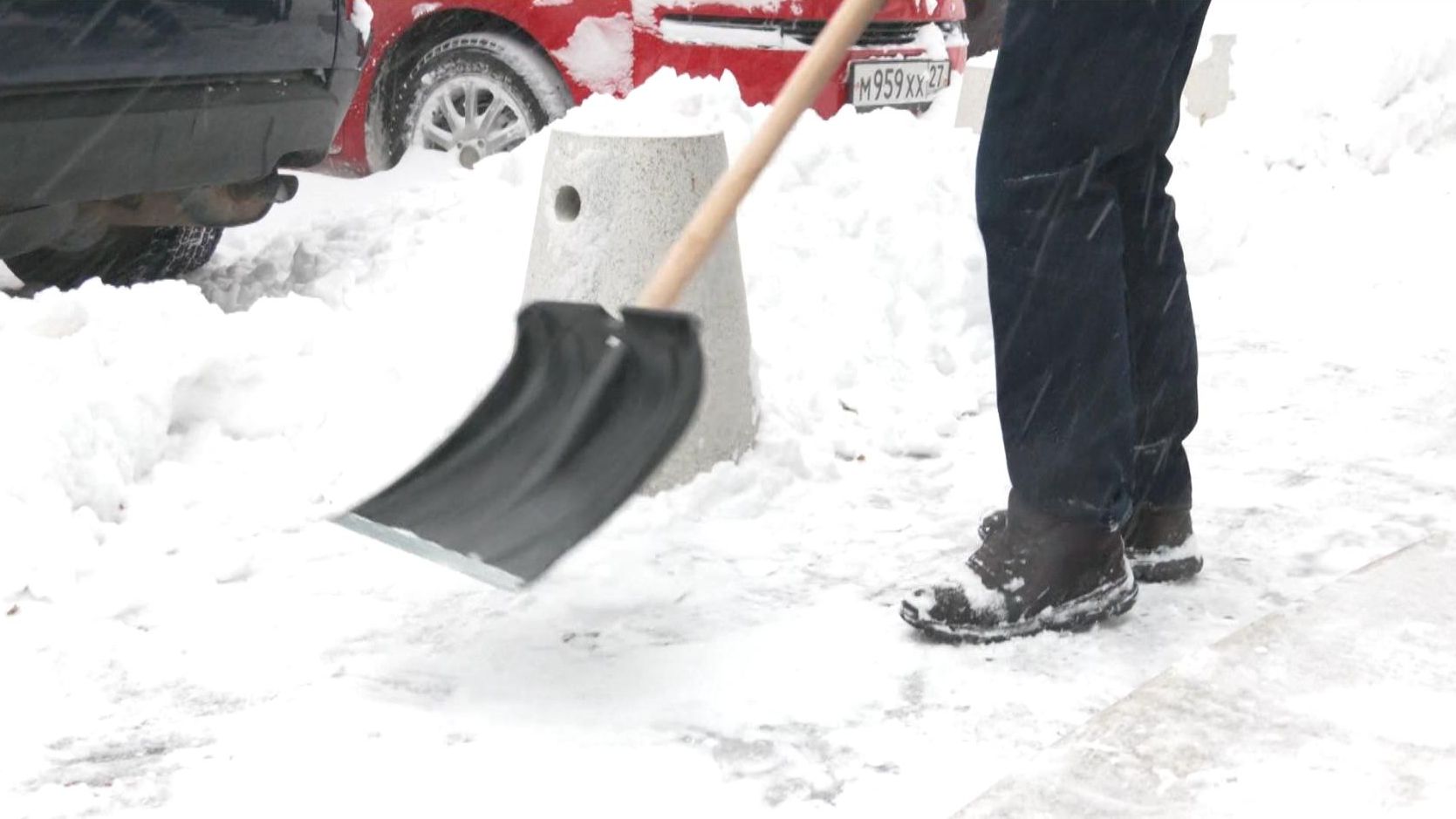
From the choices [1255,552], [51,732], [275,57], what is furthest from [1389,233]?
[51,732]

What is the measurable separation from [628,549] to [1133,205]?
4.07 ft

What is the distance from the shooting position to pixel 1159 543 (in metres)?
3.24

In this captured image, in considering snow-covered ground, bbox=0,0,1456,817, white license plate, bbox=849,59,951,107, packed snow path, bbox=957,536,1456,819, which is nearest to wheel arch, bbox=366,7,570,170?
snow-covered ground, bbox=0,0,1456,817

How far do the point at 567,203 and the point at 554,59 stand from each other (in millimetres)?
2635

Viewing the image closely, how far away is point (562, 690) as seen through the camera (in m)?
2.76

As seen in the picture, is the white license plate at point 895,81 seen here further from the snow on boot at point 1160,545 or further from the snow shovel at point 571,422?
the snow shovel at point 571,422

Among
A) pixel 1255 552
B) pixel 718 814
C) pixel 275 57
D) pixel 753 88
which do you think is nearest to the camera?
pixel 718 814

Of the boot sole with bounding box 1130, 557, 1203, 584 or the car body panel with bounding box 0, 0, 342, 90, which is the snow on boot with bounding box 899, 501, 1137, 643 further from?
the car body panel with bounding box 0, 0, 342, 90

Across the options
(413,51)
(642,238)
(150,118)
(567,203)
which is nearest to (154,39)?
(150,118)

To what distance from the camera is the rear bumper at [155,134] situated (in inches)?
159

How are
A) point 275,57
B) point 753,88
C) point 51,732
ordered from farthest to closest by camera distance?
point 753,88, point 275,57, point 51,732

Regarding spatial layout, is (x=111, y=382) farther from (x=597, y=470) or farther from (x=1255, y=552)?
(x=1255, y=552)

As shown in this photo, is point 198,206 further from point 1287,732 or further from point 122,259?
point 1287,732

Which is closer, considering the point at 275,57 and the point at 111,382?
the point at 111,382
